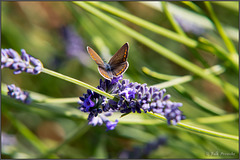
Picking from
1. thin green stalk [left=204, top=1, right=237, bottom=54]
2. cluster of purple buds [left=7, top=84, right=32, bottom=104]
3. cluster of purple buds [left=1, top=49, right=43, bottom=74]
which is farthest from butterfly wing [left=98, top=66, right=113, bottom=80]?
thin green stalk [left=204, top=1, right=237, bottom=54]

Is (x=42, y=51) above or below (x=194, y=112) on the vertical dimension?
above

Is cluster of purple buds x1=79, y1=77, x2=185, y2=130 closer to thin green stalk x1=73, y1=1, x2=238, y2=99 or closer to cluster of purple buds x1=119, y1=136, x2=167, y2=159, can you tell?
thin green stalk x1=73, y1=1, x2=238, y2=99

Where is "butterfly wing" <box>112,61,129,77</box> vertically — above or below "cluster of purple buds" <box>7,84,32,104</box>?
above

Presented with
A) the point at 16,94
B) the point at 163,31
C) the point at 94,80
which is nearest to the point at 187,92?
the point at 163,31

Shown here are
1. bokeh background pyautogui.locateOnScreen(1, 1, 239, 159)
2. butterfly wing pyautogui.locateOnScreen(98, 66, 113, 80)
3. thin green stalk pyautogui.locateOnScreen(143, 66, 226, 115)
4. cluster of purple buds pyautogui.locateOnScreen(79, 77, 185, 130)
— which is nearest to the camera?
cluster of purple buds pyautogui.locateOnScreen(79, 77, 185, 130)

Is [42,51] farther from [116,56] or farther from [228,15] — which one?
[228,15]

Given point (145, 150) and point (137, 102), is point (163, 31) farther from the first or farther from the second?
point (145, 150)

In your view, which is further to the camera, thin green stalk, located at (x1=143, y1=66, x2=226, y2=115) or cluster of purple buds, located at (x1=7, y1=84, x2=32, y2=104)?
thin green stalk, located at (x1=143, y1=66, x2=226, y2=115)

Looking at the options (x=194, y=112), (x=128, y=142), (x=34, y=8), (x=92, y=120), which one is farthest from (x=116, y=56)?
(x=34, y=8)
